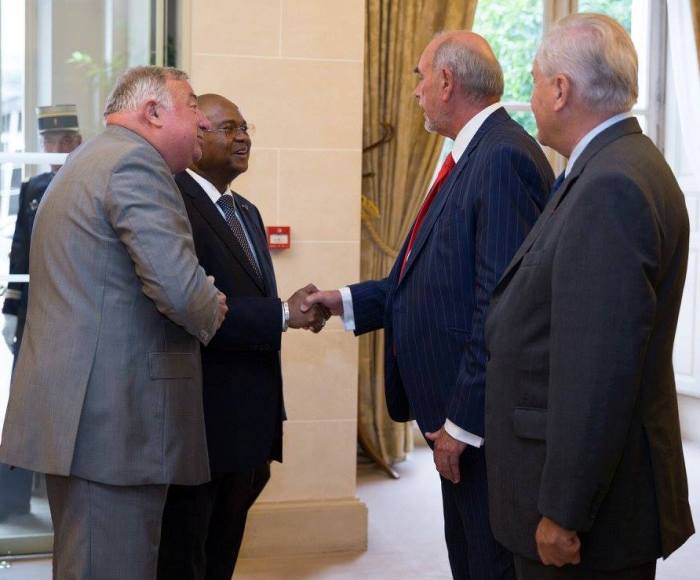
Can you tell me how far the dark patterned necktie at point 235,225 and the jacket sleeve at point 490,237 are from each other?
81cm

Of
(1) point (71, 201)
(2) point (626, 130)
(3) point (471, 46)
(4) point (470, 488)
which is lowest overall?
(4) point (470, 488)

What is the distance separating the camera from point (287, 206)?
4.03 metres

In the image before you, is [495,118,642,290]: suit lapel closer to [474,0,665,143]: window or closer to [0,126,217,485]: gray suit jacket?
[0,126,217,485]: gray suit jacket

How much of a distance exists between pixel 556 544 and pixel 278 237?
96.3 inches

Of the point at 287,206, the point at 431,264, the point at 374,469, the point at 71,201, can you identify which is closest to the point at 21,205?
the point at 287,206

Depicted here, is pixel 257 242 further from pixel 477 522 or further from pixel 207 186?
pixel 477 522

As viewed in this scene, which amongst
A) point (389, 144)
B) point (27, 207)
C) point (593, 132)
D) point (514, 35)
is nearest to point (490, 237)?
point (593, 132)

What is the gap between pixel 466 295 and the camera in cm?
235

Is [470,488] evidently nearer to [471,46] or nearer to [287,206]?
[471,46]

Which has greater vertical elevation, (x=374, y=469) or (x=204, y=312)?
(x=204, y=312)

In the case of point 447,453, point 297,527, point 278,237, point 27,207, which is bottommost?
point 297,527

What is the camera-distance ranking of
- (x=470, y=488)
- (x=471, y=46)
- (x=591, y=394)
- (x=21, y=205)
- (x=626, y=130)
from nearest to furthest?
(x=591, y=394), (x=626, y=130), (x=470, y=488), (x=471, y=46), (x=21, y=205)

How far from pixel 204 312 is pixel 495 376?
0.70m

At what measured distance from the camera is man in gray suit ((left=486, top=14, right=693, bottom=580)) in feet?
5.48
